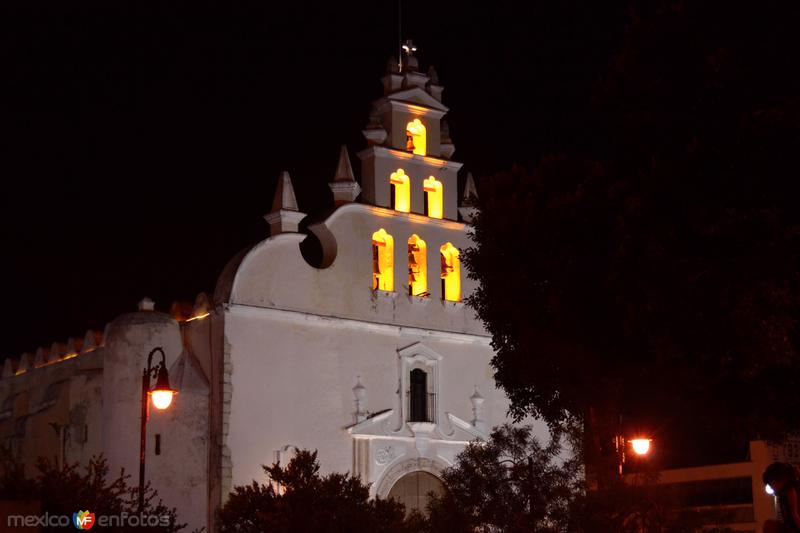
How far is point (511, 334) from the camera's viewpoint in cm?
2019

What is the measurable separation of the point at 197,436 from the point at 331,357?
3.75 metres

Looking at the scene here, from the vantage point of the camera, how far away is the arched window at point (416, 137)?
106 ft

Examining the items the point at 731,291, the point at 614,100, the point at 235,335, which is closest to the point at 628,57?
the point at 614,100

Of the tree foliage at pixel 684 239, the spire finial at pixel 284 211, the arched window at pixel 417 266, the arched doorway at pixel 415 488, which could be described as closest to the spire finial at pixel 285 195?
the spire finial at pixel 284 211

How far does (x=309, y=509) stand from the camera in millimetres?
20625

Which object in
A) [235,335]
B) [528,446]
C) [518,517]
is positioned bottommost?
[518,517]

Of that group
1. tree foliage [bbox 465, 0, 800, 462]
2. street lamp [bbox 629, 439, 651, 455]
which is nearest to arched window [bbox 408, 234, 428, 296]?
tree foliage [bbox 465, 0, 800, 462]

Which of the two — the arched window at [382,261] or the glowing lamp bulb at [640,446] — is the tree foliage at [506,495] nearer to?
the glowing lamp bulb at [640,446]

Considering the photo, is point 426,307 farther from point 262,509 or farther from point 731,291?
point 731,291

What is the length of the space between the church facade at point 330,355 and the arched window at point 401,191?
39mm

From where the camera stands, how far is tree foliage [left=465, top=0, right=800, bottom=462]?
55.0 ft

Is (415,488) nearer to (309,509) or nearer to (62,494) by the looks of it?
(309,509)

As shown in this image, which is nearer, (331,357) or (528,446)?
(528,446)

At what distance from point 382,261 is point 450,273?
2013 millimetres
